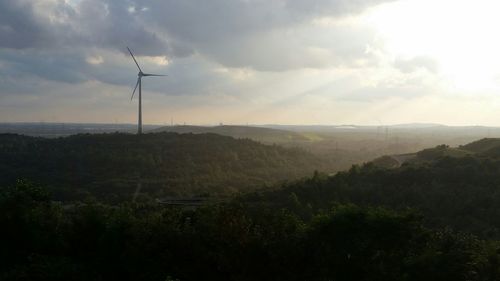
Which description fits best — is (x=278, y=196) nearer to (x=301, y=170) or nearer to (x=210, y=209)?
(x=210, y=209)

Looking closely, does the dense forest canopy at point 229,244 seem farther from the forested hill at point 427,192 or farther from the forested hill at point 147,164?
the forested hill at point 147,164

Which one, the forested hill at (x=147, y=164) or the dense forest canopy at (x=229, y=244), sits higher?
the dense forest canopy at (x=229, y=244)

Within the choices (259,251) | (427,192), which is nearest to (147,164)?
(427,192)

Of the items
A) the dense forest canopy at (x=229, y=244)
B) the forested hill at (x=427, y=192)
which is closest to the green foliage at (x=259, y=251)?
the dense forest canopy at (x=229, y=244)

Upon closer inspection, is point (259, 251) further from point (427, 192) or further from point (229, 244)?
point (427, 192)

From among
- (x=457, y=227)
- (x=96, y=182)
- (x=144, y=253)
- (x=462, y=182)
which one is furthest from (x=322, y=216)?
Answer: (x=96, y=182)
